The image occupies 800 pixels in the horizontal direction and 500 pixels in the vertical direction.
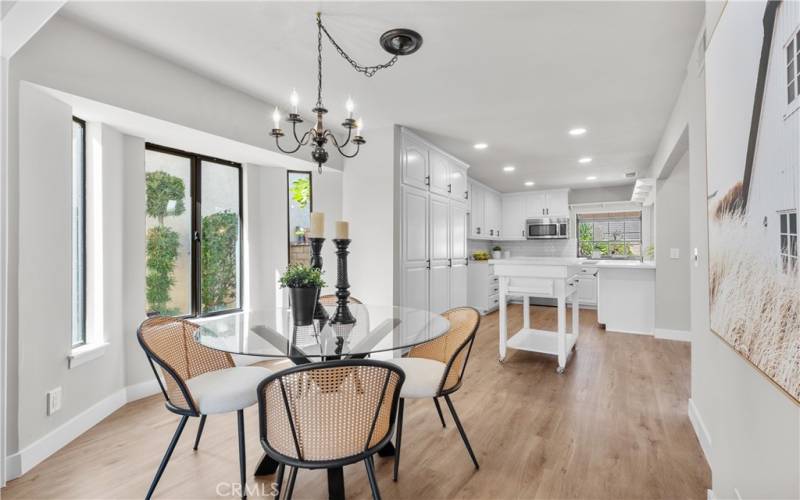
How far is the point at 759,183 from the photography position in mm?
923

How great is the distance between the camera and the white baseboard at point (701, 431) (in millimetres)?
1920

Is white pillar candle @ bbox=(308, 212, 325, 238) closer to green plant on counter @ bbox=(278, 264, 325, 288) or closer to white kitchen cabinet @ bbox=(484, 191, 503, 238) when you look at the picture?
green plant on counter @ bbox=(278, 264, 325, 288)

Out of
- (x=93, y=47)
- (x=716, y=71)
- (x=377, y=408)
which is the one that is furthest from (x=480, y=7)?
(x=93, y=47)

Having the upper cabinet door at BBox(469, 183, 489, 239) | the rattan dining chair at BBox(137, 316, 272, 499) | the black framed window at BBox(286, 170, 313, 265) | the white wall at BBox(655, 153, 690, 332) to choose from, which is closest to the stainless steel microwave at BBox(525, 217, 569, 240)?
the upper cabinet door at BBox(469, 183, 489, 239)

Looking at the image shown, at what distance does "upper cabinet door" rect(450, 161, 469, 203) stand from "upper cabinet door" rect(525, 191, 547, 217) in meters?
2.85

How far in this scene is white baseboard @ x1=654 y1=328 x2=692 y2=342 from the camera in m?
4.38

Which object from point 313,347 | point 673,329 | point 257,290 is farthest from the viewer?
point 673,329

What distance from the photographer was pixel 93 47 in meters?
2.04

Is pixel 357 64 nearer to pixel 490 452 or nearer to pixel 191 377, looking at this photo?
pixel 191 377

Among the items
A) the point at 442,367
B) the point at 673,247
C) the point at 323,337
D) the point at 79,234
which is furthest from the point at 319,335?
the point at 673,247

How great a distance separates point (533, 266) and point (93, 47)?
11.6 ft

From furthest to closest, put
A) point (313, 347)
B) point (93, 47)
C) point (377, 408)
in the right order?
point (93, 47) → point (313, 347) → point (377, 408)

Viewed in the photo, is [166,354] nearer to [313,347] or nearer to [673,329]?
[313,347]

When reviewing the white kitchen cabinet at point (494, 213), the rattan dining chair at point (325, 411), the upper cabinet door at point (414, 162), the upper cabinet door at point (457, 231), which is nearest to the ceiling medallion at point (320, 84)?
the rattan dining chair at point (325, 411)
